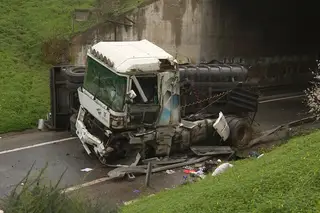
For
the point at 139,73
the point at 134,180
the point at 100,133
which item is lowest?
the point at 134,180

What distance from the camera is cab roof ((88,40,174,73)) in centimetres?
1040

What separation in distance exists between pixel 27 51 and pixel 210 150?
8497mm

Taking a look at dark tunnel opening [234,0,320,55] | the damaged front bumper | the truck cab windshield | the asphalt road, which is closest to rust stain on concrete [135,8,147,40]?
dark tunnel opening [234,0,320,55]

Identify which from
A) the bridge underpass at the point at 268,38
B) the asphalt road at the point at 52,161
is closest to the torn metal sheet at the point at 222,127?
the asphalt road at the point at 52,161

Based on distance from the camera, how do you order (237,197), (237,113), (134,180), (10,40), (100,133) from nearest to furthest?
1. (237,197)
2. (134,180)
3. (100,133)
4. (237,113)
5. (10,40)

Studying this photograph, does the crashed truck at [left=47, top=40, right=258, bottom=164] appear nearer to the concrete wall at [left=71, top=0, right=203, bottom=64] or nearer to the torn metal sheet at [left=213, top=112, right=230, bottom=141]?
the torn metal sheet at [left=213, top=112, right=230, bottom=141]

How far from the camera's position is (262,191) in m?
Answer: 6.37

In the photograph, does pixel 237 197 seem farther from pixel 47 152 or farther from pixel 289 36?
pixel 289 36

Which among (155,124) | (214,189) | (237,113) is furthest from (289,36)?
(214,189)

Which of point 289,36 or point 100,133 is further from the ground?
point 289,36

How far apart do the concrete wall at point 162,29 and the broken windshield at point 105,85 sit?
202 inches

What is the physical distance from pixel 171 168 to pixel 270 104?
832cm

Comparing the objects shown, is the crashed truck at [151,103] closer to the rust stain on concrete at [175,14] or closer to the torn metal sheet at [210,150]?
the torn metal sheet at [210,150]

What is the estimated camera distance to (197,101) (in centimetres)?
1224
